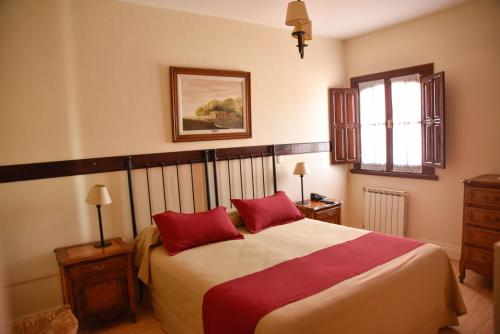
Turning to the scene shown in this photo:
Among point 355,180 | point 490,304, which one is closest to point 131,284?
point 490,304

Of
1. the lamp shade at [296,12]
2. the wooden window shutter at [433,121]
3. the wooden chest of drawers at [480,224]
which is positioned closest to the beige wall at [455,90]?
the wooden window shutter at [433,121]

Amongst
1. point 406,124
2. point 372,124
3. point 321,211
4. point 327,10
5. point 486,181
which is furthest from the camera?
point 372,124

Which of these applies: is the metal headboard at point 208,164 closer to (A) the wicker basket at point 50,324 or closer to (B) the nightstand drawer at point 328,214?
(B) the nightstand drawer at point 328,214

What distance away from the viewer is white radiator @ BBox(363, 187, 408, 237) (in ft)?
13.8

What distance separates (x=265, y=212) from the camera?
3336mm

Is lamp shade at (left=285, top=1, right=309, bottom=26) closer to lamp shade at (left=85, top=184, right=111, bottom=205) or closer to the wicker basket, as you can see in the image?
lamp shade at (left=85, top=184, right=111, bottom=205)

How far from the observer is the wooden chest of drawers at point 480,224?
2.97 m

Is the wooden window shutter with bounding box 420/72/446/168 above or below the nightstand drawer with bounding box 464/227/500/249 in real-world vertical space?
above

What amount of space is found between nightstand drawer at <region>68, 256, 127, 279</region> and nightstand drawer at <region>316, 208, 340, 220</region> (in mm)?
2158

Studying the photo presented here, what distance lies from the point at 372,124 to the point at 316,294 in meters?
3.19

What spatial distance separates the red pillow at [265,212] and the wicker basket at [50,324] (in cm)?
162

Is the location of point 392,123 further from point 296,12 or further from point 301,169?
point 296,12

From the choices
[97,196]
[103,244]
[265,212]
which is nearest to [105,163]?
[97,196]

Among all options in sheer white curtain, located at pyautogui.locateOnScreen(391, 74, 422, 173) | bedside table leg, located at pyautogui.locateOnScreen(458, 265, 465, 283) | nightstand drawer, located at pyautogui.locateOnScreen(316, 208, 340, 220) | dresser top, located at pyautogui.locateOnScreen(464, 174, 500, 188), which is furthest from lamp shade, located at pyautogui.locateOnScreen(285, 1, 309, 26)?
bedside table leg, located at pyautogui.locateOnScreen(458, 265, 465, 283)
